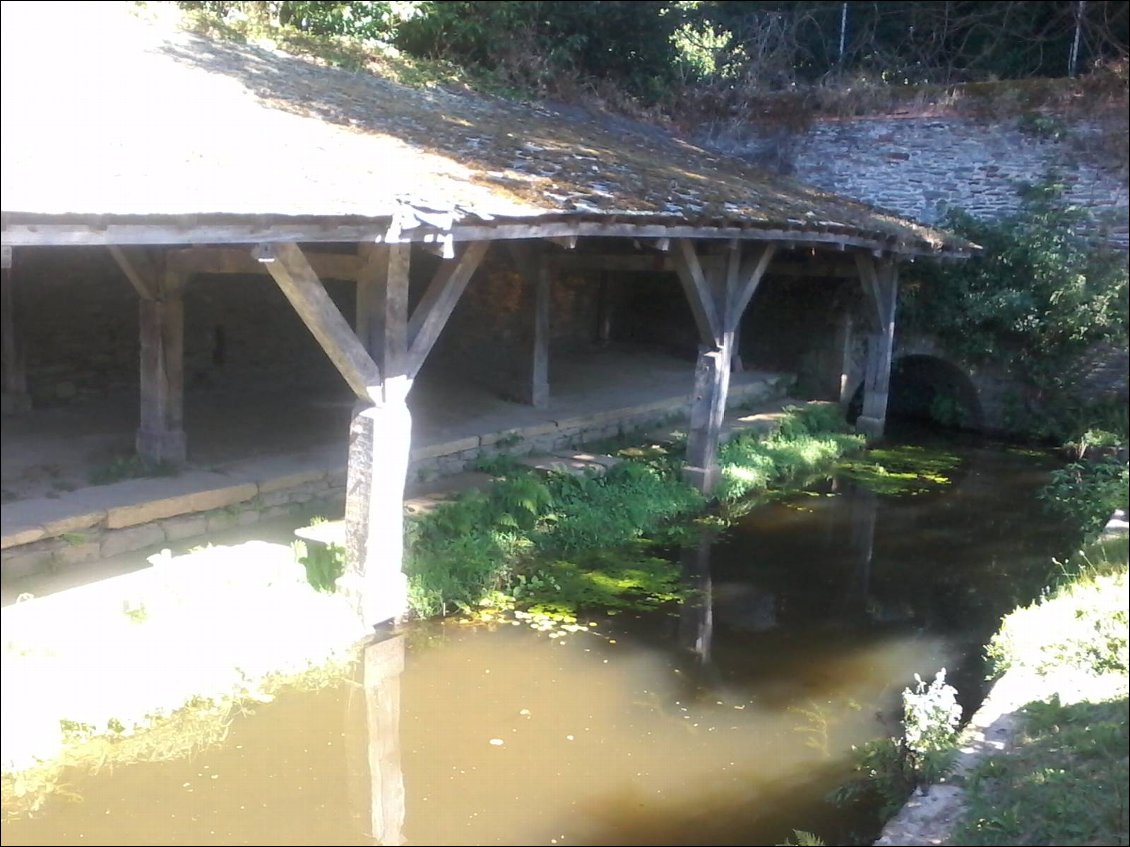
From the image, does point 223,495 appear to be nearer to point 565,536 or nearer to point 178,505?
point 178,505

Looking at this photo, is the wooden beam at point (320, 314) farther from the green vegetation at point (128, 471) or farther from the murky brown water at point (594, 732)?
the green vegetation at point (128, 471)

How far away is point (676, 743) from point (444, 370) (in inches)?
264

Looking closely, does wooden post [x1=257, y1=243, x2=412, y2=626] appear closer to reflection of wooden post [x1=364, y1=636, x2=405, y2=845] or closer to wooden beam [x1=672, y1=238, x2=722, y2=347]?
reflection of wooden post [x1=364, y1=636, x2=405, y2=845]

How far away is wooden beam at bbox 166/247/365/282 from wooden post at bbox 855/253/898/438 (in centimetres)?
685

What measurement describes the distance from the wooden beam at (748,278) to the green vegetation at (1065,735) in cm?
342

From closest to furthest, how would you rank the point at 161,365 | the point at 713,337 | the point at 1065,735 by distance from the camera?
the point at 1065,735, the point at 161,365, the point at 713,337

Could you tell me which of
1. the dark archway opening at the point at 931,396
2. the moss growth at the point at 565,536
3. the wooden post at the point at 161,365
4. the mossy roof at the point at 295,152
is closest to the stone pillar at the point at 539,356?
the moss growth at the point at 565,536

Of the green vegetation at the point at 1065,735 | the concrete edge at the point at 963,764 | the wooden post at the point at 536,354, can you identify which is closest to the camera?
the green vegetation at the point at 1065,735

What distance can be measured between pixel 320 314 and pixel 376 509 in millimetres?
1137

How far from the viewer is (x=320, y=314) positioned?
4887 millimetres

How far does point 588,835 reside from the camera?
3.82 meters

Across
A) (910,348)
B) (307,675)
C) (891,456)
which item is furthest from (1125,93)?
(307,675)

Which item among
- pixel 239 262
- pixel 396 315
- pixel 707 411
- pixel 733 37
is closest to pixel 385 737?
pixel 396 315

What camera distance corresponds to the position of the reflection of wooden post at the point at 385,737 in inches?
152
